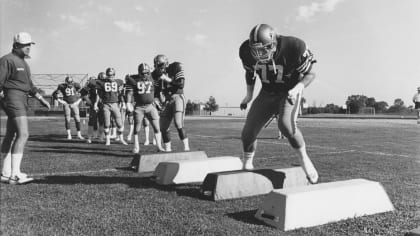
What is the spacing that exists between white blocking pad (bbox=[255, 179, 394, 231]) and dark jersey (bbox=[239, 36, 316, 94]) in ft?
5.16

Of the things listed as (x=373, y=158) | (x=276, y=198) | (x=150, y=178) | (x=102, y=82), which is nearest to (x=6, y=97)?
(x=150, y=178)

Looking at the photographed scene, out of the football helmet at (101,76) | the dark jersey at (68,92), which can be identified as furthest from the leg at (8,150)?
the dark jersey at (68,92)

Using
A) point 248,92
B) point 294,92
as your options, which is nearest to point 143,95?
point 248,92

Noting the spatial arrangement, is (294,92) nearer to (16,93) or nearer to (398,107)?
(16,93)

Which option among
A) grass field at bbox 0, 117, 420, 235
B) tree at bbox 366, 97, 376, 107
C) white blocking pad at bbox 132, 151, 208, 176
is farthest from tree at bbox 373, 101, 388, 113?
white blocking pad at bbox 132, 151, 208, 176

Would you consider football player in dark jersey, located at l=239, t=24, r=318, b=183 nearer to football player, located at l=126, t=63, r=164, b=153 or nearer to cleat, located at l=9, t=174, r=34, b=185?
cleat, located at l=9, t=174, r=34, b=185

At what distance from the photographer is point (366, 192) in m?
4.50

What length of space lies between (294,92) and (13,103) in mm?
4270

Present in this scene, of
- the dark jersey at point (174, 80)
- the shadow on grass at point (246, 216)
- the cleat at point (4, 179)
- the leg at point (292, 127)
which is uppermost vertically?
the dark jersey at point (174, 80)

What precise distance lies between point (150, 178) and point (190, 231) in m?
2.98

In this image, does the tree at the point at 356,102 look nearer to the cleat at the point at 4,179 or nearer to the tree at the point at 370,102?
the tree at the point at 370,102

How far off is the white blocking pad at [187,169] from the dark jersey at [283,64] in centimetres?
177

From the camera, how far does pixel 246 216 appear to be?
4.35m

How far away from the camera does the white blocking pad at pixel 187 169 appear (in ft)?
20.4
